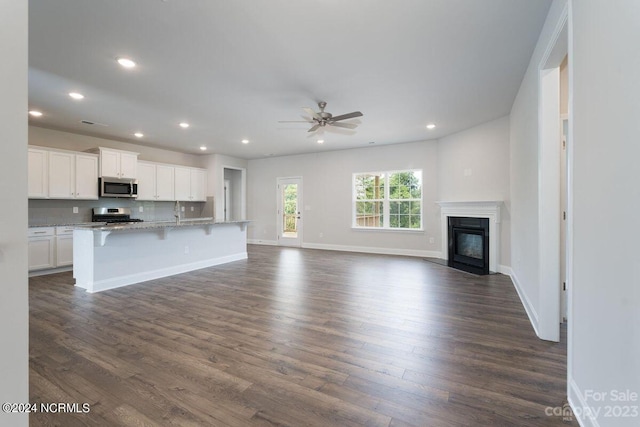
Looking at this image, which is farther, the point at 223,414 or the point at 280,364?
the point at 280,364

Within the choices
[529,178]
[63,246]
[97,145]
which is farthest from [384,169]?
[63,246]

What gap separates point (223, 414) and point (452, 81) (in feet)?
13.4

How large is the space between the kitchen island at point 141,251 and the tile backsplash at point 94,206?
A: 5.45 feet

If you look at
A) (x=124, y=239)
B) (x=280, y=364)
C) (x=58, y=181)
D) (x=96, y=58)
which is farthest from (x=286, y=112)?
→ (x=58, y=181)

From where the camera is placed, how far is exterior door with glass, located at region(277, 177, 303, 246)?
342 inches

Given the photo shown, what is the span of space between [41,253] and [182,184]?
3294 millimetres

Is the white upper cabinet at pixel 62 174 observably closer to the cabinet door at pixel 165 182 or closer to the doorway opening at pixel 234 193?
the cabinet door at pixel 165 182

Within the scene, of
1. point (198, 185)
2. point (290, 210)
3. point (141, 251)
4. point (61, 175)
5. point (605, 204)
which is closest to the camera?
point (605, 204)

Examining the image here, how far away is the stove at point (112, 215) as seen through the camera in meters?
6.34

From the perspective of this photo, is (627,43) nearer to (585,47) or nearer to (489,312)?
(585,47)

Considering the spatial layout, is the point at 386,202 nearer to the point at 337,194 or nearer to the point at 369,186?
the point at 369,186

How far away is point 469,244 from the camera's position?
5809 mm

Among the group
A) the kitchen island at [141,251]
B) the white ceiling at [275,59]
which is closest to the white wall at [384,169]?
the white ceiling at [275,59]

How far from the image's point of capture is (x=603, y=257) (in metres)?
1.37
